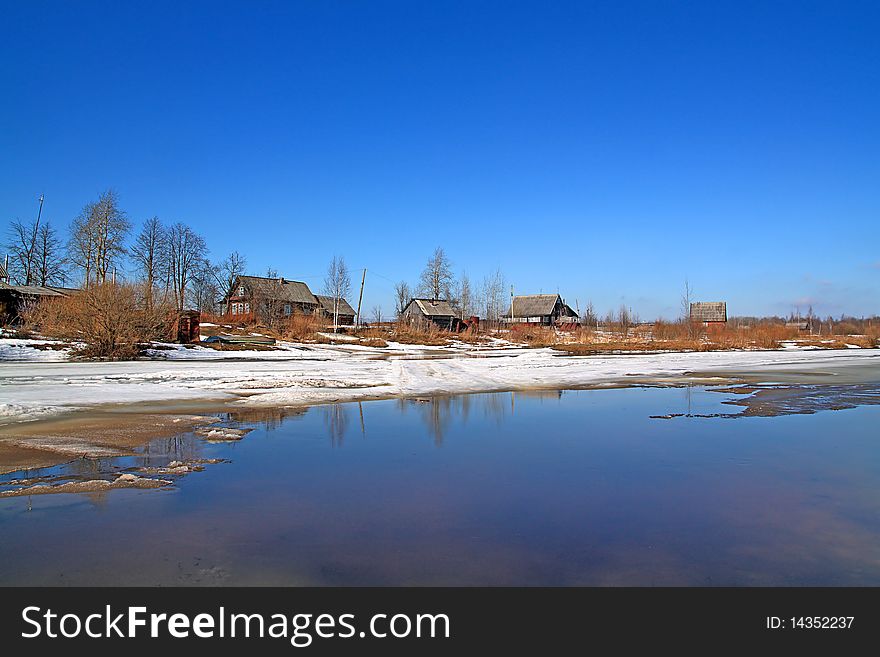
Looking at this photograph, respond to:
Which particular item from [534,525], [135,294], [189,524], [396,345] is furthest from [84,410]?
[396,345]

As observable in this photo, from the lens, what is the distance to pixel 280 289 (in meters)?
67.9

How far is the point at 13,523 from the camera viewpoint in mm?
4602

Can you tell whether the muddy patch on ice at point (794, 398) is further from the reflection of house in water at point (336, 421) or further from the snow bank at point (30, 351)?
the snow bank at point (30, 351)

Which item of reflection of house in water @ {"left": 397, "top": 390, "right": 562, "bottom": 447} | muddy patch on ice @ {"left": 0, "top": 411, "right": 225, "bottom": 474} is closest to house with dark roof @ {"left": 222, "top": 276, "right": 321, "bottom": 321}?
reflection of house in water @ {"left": 397, "top": 390, "right": 562, "bottom": 447}

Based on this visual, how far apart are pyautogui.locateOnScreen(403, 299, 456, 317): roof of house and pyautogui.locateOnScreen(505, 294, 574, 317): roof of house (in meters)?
14.6

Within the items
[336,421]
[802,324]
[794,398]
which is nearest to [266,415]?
[336,421]

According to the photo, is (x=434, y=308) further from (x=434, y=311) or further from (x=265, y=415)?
(x=265, y=415)

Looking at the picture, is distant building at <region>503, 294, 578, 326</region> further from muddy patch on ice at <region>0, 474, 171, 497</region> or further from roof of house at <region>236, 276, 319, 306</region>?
muddy patch on ice at <region>0, 474, 171, 497</region>

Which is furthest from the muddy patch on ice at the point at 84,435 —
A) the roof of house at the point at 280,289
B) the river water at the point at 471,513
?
the roof of house at the point at 280,289

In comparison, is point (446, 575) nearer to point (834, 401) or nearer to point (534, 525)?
point (534, 525)

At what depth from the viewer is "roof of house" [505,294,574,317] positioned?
3309 inches

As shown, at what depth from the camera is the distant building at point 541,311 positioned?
275 ft

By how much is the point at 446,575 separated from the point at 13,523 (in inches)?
134

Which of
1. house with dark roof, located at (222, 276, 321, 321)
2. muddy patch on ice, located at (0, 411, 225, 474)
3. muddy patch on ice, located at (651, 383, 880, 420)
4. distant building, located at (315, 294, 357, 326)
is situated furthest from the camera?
distant building, located at (315, 294, 357, 326)
